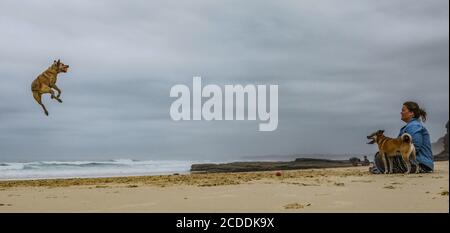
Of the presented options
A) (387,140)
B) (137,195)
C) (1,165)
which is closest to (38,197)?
(137,195)

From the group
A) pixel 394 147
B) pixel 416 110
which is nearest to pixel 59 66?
Result: pixel 394 147

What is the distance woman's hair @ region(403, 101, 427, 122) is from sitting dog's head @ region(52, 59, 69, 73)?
30.6 feet

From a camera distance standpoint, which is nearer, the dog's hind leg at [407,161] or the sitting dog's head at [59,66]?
the sitting dog's head at [59,66]

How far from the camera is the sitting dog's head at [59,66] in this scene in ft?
33.5

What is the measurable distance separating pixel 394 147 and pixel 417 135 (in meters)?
0.73

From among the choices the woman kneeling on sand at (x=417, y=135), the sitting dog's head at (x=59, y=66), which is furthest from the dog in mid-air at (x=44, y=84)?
the woman kneeling on sand at (x=417, y=135)

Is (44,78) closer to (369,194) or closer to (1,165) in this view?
(369,194)

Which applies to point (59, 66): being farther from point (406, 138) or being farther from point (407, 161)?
point (407, 161)

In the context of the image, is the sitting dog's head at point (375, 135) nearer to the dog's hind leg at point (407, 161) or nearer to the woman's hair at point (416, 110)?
the dog's hind leg at point (407, 161)

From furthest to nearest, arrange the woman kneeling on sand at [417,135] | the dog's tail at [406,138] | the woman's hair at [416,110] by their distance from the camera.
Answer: the woman's hair at [416,110] → the woman kneeling on sand at [417,135] → the dog's tail at [406,138]

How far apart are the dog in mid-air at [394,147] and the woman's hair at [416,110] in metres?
1.01

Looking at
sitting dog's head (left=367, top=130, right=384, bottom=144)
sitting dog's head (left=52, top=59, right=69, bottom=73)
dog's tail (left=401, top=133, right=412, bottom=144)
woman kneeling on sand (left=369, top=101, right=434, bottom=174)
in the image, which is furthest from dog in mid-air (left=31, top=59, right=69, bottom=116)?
woman kneeling on sand (left=369, top=101, right=434, bottom=174)
